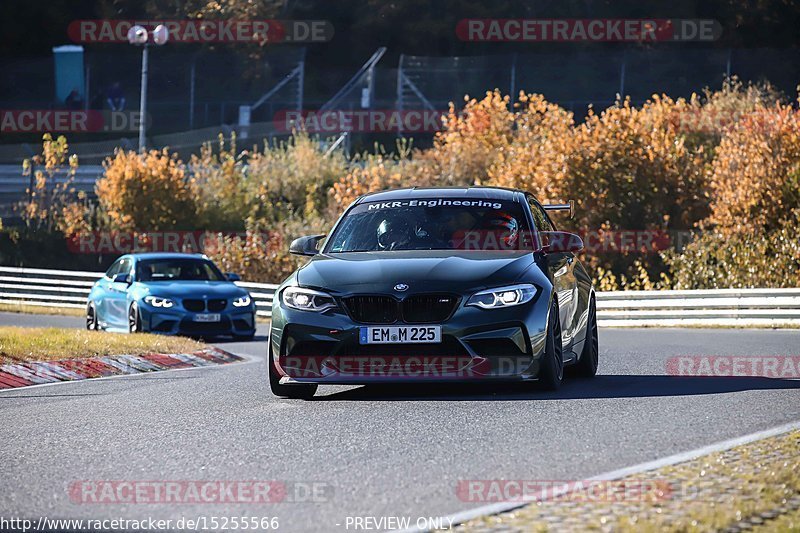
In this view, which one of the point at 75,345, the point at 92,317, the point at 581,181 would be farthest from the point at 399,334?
the point at 581,181

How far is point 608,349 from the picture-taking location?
17594 mm

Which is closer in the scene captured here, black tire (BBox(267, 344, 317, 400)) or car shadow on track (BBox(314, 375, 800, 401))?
car shadow on track (BBox(314, 375, 800, 401))

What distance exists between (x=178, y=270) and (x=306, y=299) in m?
14.5

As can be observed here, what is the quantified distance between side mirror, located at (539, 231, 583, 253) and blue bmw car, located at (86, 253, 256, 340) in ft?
36.4

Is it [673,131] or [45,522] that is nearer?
[45,522]

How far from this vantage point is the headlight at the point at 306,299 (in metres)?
10.6

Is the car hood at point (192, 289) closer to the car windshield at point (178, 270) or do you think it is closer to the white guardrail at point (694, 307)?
the car windshield at point (178, 270)

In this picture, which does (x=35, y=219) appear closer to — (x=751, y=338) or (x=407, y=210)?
(x=751, y=338)

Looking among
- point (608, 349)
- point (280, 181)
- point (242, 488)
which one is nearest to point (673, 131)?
point (280, 181)

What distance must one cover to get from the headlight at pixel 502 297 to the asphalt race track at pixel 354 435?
2.29 ft

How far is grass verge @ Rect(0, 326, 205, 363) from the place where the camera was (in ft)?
50.1

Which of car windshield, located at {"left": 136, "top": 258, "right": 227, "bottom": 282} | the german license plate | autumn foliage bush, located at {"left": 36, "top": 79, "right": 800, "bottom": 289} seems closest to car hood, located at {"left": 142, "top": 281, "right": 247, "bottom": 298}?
car windshield, located at {"left": 136, "top": 258, "right": 227, "bottom": 282}

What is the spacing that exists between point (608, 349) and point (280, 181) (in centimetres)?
3299

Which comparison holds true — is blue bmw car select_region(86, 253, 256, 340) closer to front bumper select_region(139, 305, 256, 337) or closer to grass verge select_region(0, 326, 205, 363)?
front bumper select_region(139, 305, 256, 337)
